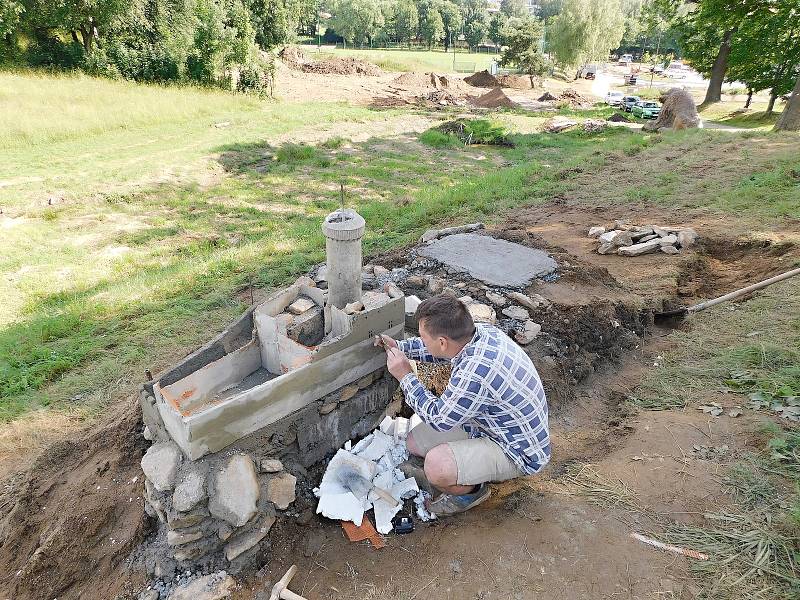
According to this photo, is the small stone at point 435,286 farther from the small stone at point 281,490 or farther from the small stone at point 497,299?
the small stone at point 281,490

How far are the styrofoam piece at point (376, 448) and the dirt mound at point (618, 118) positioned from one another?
68.0ft

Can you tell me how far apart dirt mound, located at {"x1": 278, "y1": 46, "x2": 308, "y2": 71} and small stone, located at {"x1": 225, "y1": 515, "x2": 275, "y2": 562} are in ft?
113

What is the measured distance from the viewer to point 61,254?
819 centimetres

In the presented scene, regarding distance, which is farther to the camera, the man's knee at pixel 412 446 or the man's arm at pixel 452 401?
the man's knee at pixel 412 446

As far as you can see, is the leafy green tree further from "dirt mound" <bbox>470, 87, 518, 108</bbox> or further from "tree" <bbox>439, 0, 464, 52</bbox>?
"dirt mound" <bbox>470, 87, 518, 108</bbox>

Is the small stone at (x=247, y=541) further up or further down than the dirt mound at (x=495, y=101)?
further down

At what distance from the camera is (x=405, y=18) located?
57.5m

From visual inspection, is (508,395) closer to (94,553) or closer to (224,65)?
(94,553)

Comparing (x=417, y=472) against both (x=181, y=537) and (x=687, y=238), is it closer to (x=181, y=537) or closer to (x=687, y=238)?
(x=181, y=537)

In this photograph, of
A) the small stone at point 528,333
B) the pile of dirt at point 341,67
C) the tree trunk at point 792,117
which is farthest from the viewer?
the pile of dirt at point 341,67

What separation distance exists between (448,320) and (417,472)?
1.20m

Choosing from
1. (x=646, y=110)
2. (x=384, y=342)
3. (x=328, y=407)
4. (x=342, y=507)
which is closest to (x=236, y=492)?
(x=342, y=507)

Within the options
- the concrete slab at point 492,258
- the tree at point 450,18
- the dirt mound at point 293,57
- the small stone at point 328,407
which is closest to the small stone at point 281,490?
the small stone at point 328,407

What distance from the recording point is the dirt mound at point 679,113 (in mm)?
16266
